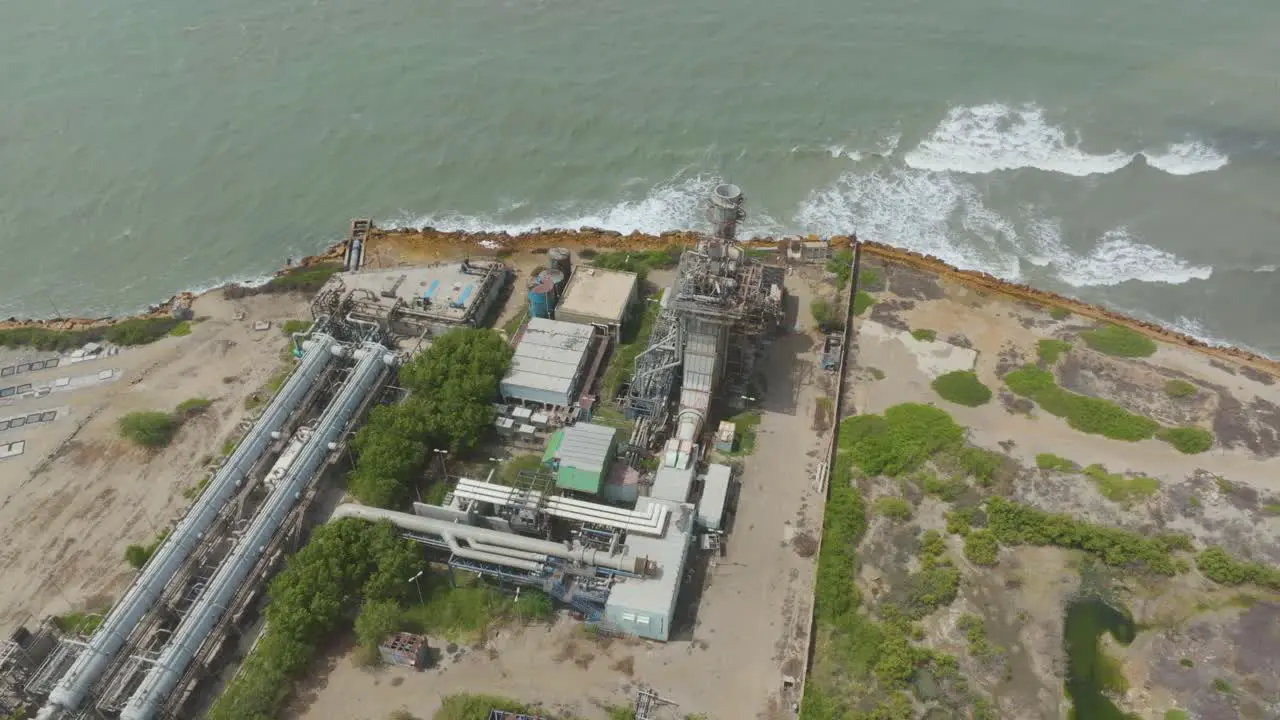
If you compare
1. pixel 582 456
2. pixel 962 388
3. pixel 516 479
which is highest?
pixel 962 388

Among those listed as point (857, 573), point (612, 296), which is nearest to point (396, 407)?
point (612, 296)

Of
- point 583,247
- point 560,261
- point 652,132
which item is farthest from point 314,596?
point 652,132

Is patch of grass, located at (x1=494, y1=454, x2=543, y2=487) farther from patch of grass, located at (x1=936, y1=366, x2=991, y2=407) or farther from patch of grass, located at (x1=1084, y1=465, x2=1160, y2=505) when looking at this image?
patch of grass, located at (x1=1084, y1=465, x2=1160, y2=505)

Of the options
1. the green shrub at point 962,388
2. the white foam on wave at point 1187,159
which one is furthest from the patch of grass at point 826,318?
the white foam on wave at point 1187,159

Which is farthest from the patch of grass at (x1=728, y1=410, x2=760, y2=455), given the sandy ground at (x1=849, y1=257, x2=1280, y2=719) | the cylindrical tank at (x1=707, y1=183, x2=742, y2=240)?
the cylindrical tank at (x1=707, y1=183, x2=742, y2=240)

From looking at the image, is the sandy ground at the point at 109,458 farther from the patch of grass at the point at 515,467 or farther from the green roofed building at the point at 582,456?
the green roofed building at the point at 582,456

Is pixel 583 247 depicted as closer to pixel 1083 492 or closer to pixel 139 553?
pixel 139 553
